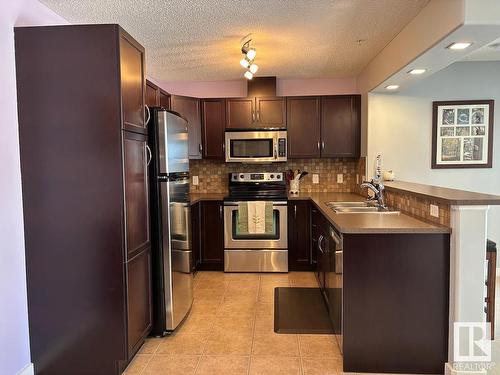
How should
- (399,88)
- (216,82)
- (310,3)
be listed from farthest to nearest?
(216,82) < (399,88) < (310,3)

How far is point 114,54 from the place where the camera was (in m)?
1.92

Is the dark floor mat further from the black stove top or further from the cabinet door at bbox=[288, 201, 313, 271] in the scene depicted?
the black stove top

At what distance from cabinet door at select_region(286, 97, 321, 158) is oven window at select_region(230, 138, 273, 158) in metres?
0.28

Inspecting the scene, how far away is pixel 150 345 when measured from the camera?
97.3 inches

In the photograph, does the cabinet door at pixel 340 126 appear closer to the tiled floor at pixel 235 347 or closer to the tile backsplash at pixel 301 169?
the tile backsplash at pixel 301 169

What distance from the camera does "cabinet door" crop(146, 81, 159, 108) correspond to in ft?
10.6

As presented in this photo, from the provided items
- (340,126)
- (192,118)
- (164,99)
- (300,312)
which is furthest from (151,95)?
(300,312)

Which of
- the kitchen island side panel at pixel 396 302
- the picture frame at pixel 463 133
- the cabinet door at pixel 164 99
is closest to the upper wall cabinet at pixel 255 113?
the cabinet door at pixel 164 99

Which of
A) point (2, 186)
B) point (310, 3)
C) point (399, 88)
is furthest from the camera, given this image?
point (399, 88)

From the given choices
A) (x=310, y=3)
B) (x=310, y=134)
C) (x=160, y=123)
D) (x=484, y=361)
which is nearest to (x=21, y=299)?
(x=160, y=123)

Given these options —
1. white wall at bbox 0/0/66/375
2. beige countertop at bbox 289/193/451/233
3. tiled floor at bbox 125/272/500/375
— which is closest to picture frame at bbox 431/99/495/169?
tiled floor at bbox 125/272/500/375

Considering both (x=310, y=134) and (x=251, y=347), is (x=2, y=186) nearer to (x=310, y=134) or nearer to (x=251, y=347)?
(x=251, y=347)

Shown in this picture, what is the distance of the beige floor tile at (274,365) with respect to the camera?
212cm

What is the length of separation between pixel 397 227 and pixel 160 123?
1766 millimetres
